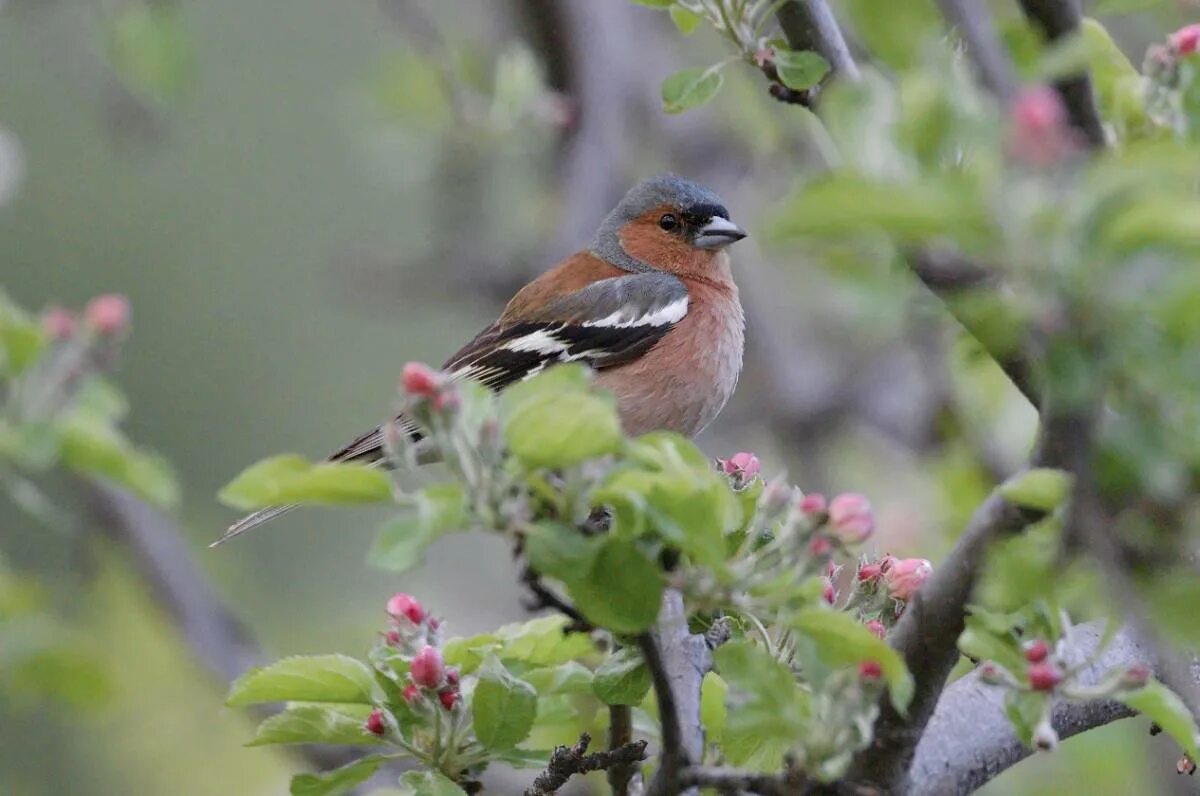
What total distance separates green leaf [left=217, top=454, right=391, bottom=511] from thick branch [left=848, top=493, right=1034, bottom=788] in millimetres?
759

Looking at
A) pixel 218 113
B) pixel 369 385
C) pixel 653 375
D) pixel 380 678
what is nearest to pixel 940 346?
pixel 653 375

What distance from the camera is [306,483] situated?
5.96 feet

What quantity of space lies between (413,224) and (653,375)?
1134cm

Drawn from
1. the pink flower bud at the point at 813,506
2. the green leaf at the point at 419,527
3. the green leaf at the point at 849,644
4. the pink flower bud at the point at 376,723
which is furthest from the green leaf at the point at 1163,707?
the pink flower bud at the point at 376,723

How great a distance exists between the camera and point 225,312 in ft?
52.1

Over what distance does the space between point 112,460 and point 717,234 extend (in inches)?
117

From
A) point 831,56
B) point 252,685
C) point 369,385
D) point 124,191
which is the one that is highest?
point 124,191

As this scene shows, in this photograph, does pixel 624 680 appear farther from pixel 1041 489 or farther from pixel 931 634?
pixel 1041 489

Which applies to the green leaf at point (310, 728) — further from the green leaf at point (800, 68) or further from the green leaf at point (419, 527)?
the green leaf at point (800, 68)

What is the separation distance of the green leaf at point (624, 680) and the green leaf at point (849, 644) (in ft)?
1.72

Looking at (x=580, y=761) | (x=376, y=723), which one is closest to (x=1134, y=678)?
(x=580, y=761)

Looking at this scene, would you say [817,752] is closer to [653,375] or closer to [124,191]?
[653,375]

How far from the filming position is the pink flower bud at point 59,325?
2.39 m

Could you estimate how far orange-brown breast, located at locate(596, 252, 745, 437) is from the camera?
4555 millimetres
